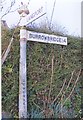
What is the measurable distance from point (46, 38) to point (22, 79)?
1.95ft

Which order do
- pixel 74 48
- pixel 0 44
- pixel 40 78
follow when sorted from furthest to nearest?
pixel 74 48 → pixel 40 78 → pixel 0 44

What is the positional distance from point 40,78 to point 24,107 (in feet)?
1.33

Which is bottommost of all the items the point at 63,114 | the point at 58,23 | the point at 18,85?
the point at 63,114

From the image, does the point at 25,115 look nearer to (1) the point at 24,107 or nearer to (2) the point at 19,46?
(1) the point at 24,107

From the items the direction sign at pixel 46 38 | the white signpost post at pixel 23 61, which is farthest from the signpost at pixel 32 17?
the direction sign at pixel 46 38

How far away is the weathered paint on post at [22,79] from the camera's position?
370cm

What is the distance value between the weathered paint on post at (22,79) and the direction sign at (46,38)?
0.28 ft

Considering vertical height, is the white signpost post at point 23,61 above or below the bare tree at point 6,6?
below

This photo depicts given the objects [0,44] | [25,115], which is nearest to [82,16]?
[0,44]

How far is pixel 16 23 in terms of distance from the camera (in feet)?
12.2

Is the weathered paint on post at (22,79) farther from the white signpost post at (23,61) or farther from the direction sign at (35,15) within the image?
the direction sign at (35,15)

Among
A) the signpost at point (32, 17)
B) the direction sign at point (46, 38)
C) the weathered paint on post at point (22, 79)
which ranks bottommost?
the weathered paint on post at point (22, 79)

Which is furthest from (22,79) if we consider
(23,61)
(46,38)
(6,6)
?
(6,6)

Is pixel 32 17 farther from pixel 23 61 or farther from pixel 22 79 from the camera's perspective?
pixel 22 79
